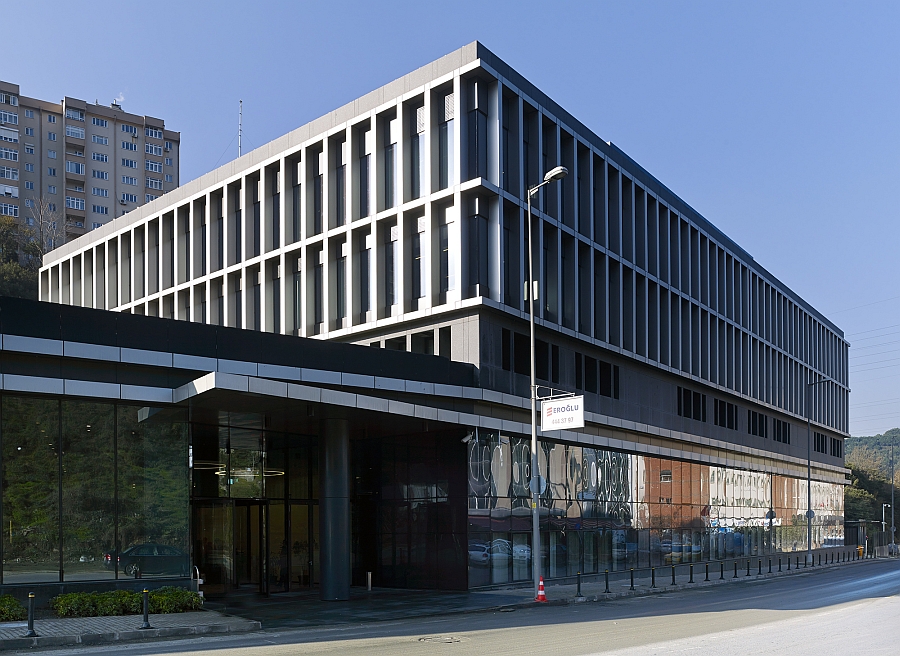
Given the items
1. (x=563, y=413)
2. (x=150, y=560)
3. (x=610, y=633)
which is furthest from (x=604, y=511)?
(x=150, y=560)

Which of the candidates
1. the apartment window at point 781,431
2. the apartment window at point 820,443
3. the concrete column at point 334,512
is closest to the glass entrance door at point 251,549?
the concrete column at point 334,512

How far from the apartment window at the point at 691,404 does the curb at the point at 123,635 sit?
3477 centimetres

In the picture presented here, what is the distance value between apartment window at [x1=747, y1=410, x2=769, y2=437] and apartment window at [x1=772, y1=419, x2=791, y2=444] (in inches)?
78.3

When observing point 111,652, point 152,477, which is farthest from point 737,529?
point 111,652

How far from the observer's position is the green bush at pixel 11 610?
20328mm

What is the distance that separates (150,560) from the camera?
81.7 feet

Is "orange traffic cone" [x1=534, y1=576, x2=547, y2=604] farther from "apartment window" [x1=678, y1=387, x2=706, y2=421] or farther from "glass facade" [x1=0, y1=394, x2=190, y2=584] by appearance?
"apartment window" [x1=678, y1=387, x2=706, y2=421]

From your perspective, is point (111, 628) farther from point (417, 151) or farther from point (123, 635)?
point (417, 151)

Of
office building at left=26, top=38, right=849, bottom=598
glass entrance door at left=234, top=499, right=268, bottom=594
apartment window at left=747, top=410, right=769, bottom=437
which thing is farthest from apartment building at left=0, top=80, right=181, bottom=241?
glass entrance door at left=234, top=499, right=268, bottom=594

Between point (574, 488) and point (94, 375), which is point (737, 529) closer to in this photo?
point (574, 488)

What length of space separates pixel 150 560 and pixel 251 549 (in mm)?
7936

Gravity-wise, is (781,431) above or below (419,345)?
below

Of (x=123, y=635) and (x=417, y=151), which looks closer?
(x=123, y=635)

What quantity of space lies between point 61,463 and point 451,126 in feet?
63.4
